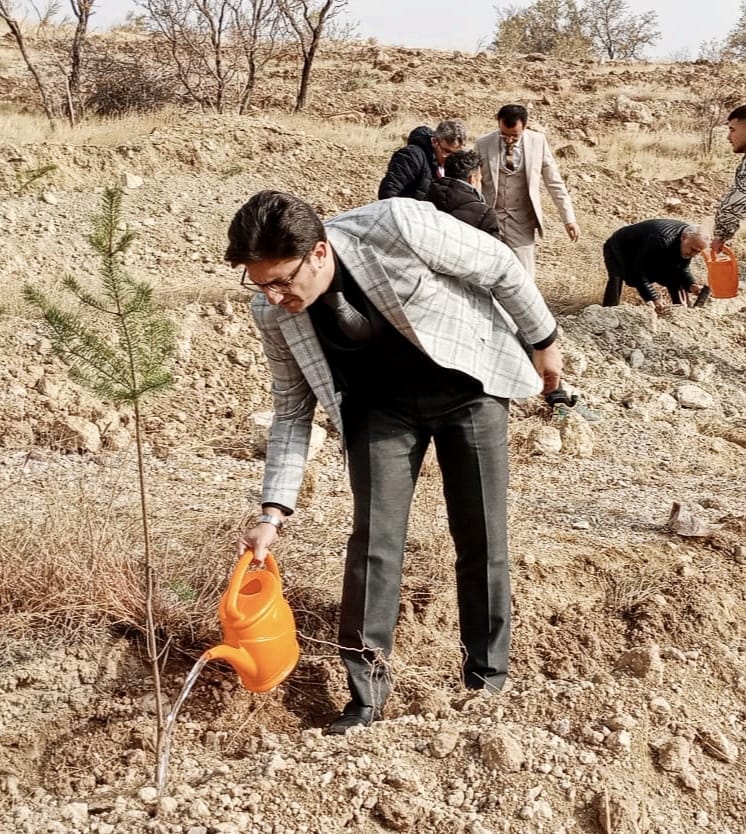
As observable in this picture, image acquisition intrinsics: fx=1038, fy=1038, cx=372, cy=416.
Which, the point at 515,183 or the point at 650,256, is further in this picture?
the point at 650,256

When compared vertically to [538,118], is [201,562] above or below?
below

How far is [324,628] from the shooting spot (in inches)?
145

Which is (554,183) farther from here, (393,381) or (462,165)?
(393,381)

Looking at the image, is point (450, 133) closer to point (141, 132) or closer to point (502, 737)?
point (502, 737)

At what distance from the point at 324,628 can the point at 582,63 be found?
2238 cm

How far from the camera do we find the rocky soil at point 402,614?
8.79 ft

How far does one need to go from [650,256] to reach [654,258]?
5cm

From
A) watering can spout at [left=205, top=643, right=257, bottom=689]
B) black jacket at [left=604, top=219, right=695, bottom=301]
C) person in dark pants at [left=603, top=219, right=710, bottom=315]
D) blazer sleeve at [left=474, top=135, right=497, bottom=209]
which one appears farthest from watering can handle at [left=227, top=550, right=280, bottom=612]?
black jacket at [left=604, top=219, right=695, bottom=301]

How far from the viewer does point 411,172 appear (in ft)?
21.5

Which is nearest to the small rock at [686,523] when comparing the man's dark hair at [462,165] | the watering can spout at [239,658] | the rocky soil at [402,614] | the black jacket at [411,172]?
the rocky soil at [402,614]

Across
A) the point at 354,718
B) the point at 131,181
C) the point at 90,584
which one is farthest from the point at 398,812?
the point at 131,181

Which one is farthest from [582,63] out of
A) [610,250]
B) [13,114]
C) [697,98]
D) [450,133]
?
[450,133]

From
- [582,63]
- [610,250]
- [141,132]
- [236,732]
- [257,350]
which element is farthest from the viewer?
[582,63]

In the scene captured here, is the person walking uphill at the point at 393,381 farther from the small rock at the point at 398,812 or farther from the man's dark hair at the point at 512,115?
the man's dark hair at the point at 512,115
